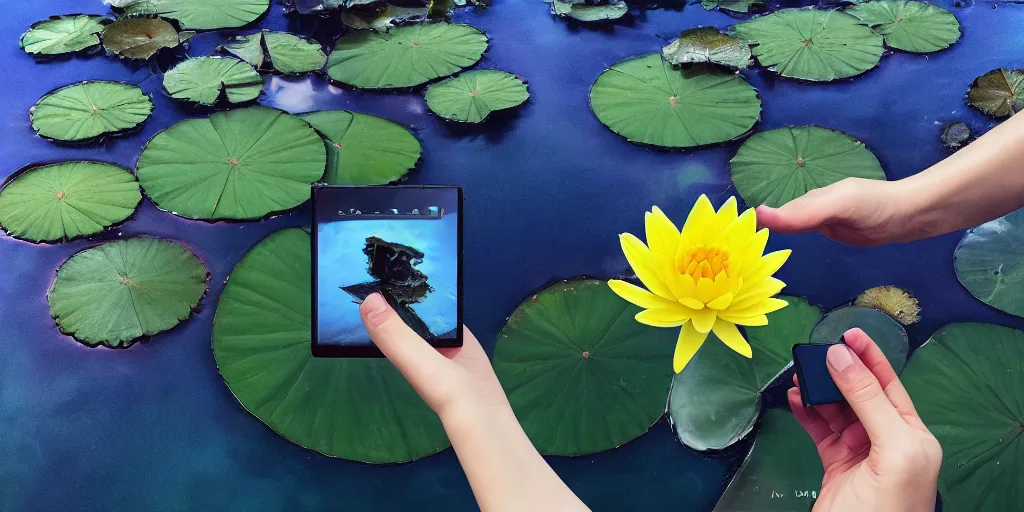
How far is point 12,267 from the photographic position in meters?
1.41

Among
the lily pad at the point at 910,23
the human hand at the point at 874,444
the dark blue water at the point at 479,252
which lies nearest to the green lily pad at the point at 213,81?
the dark blue water at the point at 479,252

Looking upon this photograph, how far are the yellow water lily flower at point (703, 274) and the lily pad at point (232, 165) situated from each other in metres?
0.87

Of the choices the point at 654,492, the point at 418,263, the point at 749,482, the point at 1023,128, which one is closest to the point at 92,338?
the point at 418,263

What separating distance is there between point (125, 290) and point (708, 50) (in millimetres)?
1600

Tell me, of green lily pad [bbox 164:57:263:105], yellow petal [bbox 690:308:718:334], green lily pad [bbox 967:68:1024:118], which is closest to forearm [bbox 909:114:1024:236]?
yellow petal [bbox 690:308:718:334]

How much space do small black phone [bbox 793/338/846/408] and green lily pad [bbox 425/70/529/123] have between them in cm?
105

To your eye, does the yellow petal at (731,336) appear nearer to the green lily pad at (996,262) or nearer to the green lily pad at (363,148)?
the green lily pad at (996,262)

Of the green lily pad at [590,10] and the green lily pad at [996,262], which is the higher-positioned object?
the green lily pad at [590,10]

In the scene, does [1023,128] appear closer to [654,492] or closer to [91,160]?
[654,492]

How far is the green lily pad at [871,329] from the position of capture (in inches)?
49.5

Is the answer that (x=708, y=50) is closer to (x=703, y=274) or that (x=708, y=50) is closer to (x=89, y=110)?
(x=703, y=274)

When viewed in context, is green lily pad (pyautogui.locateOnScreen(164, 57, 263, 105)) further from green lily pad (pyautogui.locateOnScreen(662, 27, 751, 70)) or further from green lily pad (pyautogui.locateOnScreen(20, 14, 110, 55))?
green lily pad (pyautogui.locateOnScreen(662, 27, 751, 70))

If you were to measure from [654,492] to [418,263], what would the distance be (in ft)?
1.87

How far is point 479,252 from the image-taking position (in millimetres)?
1466
